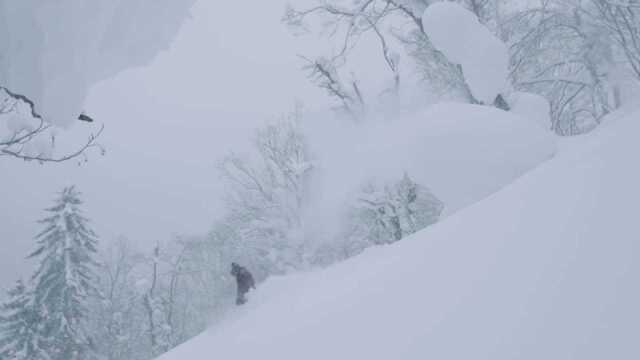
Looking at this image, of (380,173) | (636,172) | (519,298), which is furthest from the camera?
(380,173)

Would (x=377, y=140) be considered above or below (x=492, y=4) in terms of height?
below

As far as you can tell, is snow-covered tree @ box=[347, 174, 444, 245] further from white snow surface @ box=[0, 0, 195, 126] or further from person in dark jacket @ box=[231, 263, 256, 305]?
white snow surface @ box=[0, 0, 195, 126]

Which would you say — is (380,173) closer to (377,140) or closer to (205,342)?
(377,140)

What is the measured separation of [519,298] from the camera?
1935 mm

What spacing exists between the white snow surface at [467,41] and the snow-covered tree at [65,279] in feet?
74.1

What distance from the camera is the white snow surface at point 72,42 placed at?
8.32 ft

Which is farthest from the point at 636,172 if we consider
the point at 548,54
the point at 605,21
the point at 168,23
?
the point at 548,54

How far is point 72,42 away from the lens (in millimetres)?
2783

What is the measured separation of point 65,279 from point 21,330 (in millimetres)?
3114

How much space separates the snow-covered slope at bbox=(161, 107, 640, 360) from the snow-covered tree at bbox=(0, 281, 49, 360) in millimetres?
24387

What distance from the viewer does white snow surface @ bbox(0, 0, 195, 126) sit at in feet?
8.32

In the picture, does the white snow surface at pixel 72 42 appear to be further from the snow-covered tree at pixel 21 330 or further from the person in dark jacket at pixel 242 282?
the snow-covered tree at pixel 21 330

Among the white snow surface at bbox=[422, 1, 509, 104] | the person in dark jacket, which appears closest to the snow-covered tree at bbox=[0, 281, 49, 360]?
the person in dark jacket

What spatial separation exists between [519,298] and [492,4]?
11.9 meters
